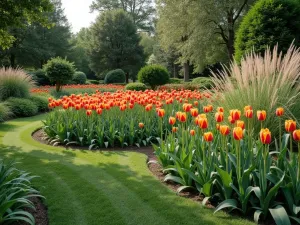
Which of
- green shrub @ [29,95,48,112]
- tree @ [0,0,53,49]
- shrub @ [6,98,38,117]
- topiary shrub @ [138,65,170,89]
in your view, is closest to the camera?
tree @ [0,0,53,49]

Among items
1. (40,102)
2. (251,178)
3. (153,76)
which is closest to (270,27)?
(251,178)

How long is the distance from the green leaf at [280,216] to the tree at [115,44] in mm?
34949

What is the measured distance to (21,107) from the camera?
469 inches

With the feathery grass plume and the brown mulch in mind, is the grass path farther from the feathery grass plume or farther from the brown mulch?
the feathery grass plume

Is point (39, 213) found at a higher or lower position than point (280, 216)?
lower

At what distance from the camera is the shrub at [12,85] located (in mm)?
13070

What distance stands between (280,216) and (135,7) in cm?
5176

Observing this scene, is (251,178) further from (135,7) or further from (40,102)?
(135,7)

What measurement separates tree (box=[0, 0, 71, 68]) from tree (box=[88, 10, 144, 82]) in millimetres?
5985

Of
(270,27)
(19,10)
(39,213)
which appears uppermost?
(19,10)

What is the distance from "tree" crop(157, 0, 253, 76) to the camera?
23.4 metres

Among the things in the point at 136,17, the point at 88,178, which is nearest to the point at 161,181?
the point at 88,178

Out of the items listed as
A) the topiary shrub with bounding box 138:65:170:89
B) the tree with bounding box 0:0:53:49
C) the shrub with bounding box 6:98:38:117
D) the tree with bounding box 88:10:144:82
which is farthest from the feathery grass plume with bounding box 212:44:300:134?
the tree with bounding box 88:10:144:82

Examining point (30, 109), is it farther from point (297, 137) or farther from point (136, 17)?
point (136, 17)
